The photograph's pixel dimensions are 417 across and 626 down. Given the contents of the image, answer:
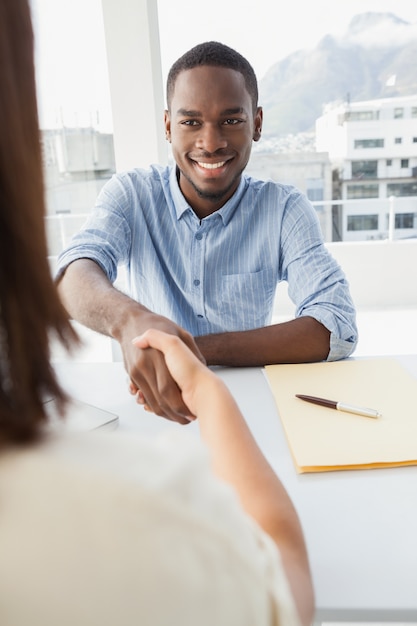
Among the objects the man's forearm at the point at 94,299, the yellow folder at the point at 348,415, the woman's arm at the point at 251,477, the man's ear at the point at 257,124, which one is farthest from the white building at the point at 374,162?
the woman's arm at the point at 251,477

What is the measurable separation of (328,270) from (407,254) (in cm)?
299

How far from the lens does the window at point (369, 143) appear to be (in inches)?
158

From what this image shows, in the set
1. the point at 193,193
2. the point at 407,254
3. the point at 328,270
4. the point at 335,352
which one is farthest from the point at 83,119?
the point at 407,254

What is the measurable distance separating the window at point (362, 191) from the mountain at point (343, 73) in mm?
566

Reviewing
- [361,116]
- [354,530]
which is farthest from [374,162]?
[354,530]

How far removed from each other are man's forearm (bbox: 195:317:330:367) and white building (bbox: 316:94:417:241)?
3.17 m

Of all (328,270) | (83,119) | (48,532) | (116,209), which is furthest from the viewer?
(83,119)

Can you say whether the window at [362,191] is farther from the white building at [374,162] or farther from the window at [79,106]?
the window at [79,106]

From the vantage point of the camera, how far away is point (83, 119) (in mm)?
2787

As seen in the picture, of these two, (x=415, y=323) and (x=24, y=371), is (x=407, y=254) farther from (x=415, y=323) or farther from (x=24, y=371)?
(x=24, y=371)

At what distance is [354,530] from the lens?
0.58 m

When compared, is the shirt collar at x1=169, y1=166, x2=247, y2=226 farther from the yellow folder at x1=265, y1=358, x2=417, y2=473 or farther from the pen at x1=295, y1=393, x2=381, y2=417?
the pen at x1=295, y1=393, x2=381, y2=417

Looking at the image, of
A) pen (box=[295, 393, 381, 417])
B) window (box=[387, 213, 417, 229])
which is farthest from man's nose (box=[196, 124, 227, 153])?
window (box=[387, 213, 417, 229])

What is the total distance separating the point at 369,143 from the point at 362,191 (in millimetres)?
349
